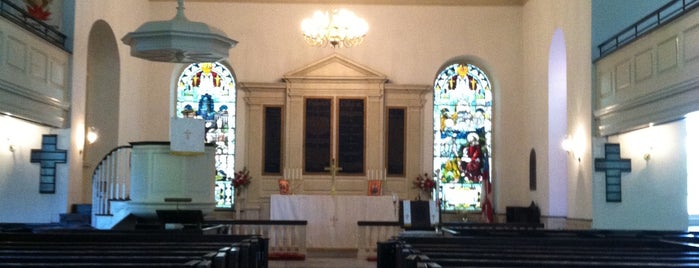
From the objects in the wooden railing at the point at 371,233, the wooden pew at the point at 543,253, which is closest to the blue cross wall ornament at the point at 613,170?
the wooden railing at the point at 371,233

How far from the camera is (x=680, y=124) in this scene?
48.4 feet

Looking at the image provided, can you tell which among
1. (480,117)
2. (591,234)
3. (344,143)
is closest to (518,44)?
(480,117)

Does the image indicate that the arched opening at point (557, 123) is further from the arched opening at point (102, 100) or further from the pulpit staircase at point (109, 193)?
the arched opening at point (102, 100)

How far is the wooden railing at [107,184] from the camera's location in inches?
506

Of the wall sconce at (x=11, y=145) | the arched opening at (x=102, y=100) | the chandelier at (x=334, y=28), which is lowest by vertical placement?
the wall sconce at (x=11, y=145)

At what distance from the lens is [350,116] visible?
19203 mm

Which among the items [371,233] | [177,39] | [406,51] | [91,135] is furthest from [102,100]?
[177,39]

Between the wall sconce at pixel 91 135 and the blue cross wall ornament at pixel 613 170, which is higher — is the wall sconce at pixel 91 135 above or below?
above

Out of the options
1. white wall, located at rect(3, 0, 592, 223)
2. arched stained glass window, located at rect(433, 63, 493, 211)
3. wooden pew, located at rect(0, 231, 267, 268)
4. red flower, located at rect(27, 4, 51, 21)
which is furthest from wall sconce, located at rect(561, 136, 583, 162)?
red flower, located at rect(27, 4, 51, 21)

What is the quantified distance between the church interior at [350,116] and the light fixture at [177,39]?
27mm

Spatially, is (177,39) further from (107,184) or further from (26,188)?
(26,188)

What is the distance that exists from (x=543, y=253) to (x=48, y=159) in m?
10.4

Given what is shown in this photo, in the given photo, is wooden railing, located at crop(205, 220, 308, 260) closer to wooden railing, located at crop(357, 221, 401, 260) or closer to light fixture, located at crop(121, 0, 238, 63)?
wooden railing, located at crop(357, 221, 401, 260)

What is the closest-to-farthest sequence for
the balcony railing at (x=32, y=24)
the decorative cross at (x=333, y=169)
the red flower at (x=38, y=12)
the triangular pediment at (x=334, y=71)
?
1. the balcony railing at (x=32, y=24)
2. the red flower at (x=38, y=12)
3. the decorative cross at (x=333, y=169)
4. the triangular pediment at (x=334, y=71)
